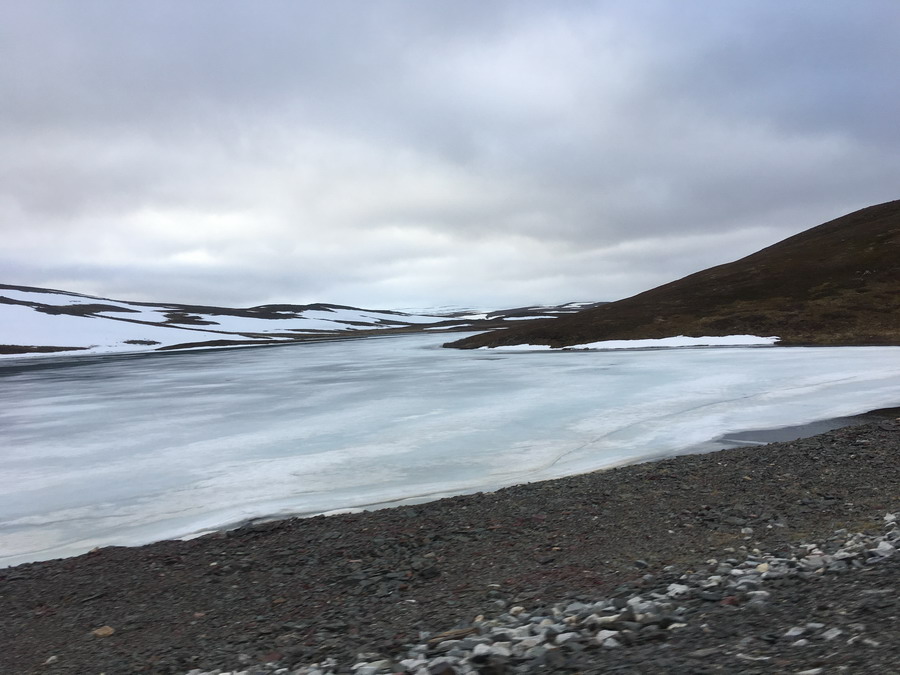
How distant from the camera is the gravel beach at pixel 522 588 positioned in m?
5.07

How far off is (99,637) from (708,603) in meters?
6.52

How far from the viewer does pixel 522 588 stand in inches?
273

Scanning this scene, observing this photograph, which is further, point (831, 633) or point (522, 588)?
point (522, 588)

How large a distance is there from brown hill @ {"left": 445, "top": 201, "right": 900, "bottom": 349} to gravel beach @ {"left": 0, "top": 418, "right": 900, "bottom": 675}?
45855 mm

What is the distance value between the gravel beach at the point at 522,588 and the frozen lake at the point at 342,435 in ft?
6.64

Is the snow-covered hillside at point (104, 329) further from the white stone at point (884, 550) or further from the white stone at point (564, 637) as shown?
the white stone at point (884, 550)

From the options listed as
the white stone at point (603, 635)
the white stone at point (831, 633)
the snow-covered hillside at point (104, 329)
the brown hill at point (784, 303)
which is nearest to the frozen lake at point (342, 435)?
the white stone at point (603, 635)

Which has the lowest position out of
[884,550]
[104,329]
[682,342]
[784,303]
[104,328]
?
[884,550]

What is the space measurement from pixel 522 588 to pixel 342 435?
11.7 meters

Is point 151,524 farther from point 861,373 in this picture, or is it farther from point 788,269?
point 788,269

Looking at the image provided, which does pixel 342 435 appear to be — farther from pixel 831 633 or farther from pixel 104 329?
pixel 104 329

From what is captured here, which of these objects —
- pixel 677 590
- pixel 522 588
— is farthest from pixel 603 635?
pixel 522 588

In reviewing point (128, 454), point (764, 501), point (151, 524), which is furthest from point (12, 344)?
point (764, 501)

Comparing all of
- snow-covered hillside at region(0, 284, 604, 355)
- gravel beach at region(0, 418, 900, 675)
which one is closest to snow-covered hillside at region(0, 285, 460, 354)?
snow-covered hillside at region(0, 284, 604, 355)
